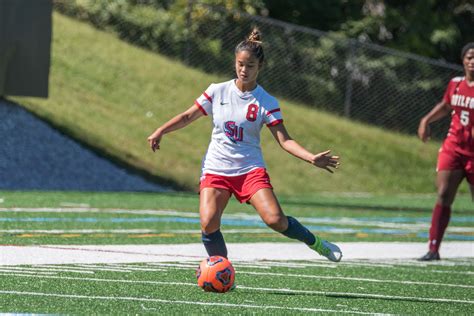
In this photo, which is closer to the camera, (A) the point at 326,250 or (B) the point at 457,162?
(A) the point at 326,250

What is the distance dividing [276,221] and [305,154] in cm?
58

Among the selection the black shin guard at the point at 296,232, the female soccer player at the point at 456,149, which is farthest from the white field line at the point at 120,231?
the black shin guard at the point at 296,232

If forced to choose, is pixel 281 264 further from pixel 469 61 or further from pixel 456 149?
pixel 469 61

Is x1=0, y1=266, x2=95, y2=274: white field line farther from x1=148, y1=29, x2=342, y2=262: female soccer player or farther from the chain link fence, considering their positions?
the chain link fence

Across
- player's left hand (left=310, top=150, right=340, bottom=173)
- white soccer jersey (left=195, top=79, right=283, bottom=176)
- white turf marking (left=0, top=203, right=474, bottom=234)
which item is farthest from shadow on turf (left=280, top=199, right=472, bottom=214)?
player's left hand (left=310, top=150, right=340, bottom=173)

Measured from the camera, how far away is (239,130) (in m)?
9.66

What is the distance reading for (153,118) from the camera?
2825 centimetres

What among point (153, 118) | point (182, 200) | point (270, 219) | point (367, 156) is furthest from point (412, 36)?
point (270, 219)

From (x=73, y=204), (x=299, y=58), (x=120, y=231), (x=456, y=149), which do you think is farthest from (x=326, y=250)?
(x=299, y=58)

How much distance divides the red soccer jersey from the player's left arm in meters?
3.83

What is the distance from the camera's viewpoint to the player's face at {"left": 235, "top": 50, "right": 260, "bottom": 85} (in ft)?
31.4

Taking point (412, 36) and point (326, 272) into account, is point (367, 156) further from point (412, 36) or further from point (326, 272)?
point (326, 272)

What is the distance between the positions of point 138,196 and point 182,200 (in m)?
0.81

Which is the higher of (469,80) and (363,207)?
(469,80)
